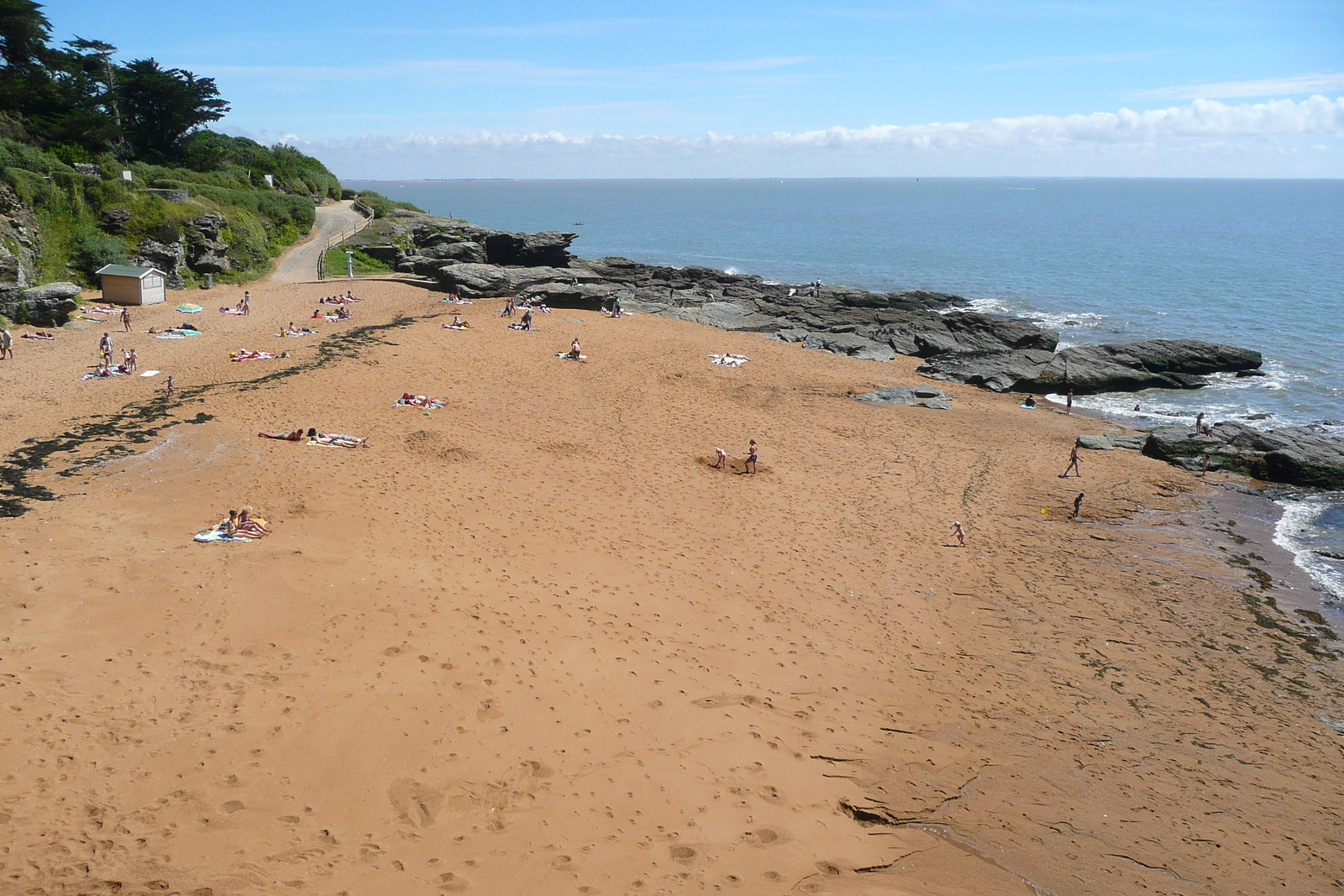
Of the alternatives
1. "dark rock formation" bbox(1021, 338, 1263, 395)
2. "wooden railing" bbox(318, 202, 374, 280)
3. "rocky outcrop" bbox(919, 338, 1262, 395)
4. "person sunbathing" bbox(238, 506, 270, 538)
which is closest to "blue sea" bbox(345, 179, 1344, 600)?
"dark rock formation" bbox(1021, 338, 1263, 395)

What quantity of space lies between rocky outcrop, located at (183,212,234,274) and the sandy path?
107 inches

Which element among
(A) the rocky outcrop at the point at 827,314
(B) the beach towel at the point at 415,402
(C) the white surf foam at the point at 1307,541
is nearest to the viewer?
(C) the white surf foam at the point at 1307,541

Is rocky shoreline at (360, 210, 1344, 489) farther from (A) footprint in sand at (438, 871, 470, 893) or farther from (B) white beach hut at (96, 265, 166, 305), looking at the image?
(A) footprint in sand at (438, 871, 470, 893)

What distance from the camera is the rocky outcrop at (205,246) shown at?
36875mm

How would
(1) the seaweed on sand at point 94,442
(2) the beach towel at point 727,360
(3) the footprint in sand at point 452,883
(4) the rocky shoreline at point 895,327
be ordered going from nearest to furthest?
(3) the footprint in sand at point 452,883
(1) the seaweed on sand at point 94,442
(4) the rocky shoreline at point 895,327
(2) the beach towel at point 727,360

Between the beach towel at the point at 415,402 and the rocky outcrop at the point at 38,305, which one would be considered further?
the rocky outcrop at the point at 38,305

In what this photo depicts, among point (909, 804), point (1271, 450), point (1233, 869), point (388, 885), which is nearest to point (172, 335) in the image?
point (388, 885)

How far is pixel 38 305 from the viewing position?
26734 millimetres

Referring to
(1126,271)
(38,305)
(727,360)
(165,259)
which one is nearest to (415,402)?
(727,360)

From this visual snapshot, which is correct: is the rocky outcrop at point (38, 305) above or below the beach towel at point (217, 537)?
above

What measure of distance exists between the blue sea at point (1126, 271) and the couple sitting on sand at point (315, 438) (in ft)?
70.3

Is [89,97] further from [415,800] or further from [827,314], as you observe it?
[415,800]

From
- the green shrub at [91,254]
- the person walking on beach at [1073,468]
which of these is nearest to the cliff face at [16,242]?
the green shrub at [91,254]

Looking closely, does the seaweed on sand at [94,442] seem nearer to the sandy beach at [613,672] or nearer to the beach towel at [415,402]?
the sandy beach at [613,672]
